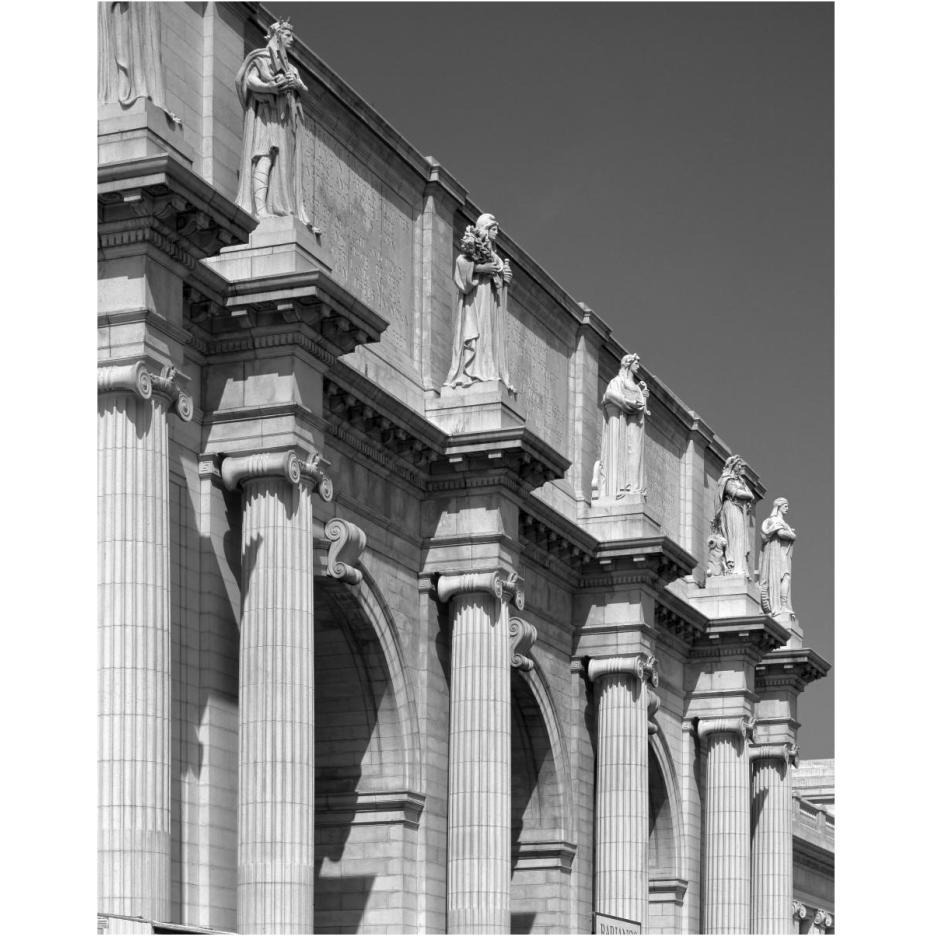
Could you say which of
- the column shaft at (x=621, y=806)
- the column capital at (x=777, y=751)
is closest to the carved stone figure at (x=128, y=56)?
the column shaft at (x=621, y=806)

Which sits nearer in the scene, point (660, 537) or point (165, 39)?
point (165, 39)

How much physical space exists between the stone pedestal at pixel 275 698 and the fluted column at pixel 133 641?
3156mm

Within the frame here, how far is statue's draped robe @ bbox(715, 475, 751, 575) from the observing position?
2194 inches

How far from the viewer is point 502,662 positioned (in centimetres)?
3859

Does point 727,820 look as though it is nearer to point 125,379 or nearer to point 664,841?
point 664,841

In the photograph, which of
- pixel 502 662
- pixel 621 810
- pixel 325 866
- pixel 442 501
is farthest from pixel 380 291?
pixel 621 810

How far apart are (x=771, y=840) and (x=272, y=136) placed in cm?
3215

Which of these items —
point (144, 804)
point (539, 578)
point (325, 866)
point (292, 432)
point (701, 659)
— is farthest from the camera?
point (701, 659)

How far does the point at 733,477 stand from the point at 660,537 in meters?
10.7

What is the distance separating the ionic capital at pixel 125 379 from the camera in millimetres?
26984

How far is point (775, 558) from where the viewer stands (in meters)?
60.8

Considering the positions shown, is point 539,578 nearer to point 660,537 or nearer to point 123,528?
point 660,537

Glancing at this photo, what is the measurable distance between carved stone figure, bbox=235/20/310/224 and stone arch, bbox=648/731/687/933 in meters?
23.1

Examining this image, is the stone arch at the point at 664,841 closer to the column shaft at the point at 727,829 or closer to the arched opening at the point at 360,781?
the column shaft at the point at 727,829
